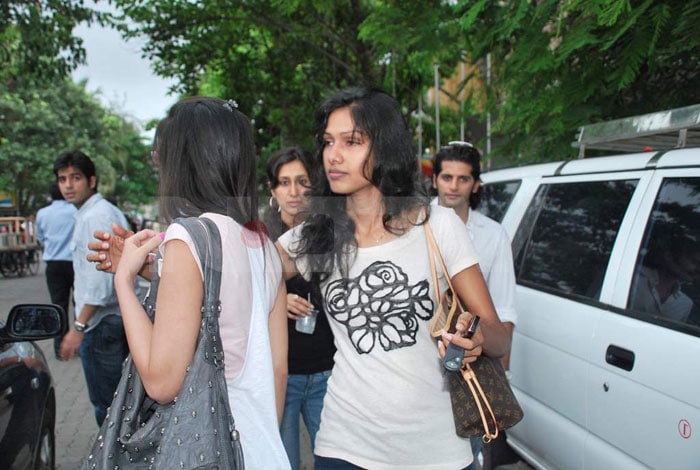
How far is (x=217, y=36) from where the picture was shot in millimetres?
10336

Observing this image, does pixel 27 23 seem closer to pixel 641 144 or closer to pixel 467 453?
pixel 641 144

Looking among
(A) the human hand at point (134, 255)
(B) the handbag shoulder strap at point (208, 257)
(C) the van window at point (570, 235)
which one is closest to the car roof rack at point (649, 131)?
(C) the van window at point (570, 235)

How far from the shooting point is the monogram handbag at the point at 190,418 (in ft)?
4.65

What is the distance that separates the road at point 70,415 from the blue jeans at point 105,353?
0.42 meters

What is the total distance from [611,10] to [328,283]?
1799mm

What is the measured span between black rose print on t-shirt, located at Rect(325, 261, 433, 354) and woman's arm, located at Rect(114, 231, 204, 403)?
679 millimetres

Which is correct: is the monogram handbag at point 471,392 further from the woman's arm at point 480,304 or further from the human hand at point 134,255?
the human hand at point 134,255

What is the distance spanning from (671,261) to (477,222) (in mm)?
1077

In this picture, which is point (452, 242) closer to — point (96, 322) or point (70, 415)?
point (96, 322)

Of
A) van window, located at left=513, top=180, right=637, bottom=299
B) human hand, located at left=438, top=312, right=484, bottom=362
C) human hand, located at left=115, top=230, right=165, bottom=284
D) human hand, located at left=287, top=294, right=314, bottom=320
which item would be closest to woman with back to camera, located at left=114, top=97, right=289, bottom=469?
human hand, located at left=115, top=230, right=165, bottom=284

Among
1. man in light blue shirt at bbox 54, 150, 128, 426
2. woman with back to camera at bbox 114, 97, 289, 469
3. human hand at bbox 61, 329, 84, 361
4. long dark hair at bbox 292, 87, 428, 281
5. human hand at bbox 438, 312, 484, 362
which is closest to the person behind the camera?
woman with back to camera at bbox 114, 97, 289, 469

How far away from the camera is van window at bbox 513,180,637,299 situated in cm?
301

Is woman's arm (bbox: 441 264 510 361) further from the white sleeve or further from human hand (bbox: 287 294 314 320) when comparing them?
the white sleeve

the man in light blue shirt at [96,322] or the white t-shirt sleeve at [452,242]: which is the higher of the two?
the white t-shirt sleeve at [452,242]
